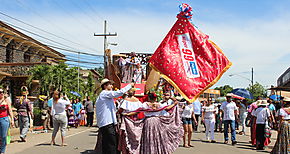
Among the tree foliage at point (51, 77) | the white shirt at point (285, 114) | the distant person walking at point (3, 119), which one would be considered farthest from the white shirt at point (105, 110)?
the tree foliage at point (51, 77)

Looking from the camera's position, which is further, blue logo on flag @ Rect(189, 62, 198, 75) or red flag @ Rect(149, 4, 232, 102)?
blue logo on flag @ Rect(189, 62, 198, 75)

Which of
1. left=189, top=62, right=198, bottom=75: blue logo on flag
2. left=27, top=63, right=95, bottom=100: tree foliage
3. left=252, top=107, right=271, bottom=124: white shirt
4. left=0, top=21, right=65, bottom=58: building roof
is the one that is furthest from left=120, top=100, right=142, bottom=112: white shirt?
left=27, top=63, right=95, bottom=100: tree foliage

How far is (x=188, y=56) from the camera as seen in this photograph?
295 inches

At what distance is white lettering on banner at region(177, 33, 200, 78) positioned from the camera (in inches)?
288

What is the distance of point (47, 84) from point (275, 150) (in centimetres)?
2351

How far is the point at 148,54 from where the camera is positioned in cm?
1151

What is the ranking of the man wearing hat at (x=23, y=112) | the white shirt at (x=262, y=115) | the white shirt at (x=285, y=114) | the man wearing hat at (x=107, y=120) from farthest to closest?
the man wearing hat at (x=23, y=112) < the white shirt at (x=262, y=115) < the white shirt at (x=285, y=114) < the man wearing hat at (x=107, y=120)

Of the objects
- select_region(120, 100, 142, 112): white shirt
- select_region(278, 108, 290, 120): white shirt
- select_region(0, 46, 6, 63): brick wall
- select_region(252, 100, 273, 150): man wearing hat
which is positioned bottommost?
select_region(252, 100, 273, 150): man wearing hat

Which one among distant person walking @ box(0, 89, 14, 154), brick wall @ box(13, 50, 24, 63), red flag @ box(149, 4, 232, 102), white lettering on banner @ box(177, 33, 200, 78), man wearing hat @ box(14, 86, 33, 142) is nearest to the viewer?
red flag @ box(149, 4, 232, 102)

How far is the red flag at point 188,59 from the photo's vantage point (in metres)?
7.20

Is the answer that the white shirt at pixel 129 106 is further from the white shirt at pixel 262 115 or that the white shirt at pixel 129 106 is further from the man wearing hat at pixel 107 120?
the white shirt at pixel 262 115

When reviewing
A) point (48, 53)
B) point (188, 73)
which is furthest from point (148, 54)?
point (48, 53)

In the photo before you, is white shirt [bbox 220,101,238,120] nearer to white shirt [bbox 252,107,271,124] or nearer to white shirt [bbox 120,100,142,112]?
white shirt [bbox 252,107,271,124]

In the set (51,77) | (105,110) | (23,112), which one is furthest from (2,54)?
(105,110)
